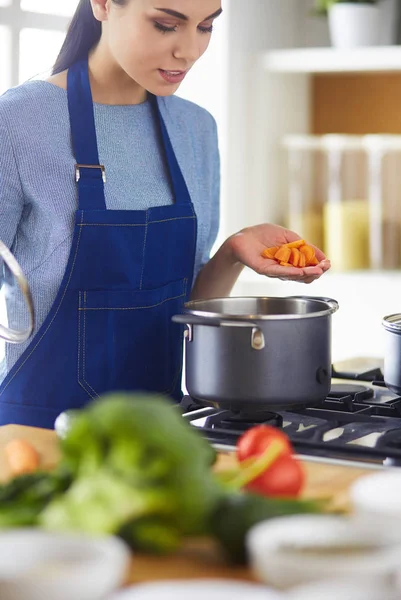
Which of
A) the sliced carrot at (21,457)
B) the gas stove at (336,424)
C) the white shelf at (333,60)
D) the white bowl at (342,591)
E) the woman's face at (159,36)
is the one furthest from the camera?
the white shelf at (333,60)

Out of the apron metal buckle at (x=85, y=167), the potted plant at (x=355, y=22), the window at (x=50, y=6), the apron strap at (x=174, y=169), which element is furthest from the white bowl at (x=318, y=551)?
the potted plant at (x=355, y=22)

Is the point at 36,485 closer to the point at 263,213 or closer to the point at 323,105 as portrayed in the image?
the point at 263,213

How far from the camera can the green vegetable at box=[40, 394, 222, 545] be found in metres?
0.90

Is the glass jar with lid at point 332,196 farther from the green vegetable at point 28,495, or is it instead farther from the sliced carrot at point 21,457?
the green vegetable at point 28,495

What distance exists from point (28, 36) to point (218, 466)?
1933 millimetres

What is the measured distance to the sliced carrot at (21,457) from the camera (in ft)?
4.00

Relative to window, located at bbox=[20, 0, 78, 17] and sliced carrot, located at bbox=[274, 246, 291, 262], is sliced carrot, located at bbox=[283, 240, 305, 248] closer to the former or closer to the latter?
sliced carrot, located at bbox=[274, 246, 291, 262]

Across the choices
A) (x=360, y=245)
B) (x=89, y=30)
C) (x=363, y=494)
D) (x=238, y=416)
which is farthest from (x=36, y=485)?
(x=360, y=245)

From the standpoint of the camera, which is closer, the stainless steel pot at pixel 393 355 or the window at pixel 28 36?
the stainless steel pot at pixel 393 355

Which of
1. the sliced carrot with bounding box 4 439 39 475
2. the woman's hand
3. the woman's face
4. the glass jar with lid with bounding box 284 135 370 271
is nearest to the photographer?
the sliced carrot with bounding box 4 439 39 475

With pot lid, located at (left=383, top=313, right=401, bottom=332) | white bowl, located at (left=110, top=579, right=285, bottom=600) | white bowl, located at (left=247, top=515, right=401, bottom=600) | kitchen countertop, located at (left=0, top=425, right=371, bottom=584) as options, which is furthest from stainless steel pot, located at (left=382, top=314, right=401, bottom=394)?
white bowl, located at (left=110, top=579, right=285, bottom=600)

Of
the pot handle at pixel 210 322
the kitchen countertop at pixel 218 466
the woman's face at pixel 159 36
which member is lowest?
the kitchen countertop at pixel 218 466

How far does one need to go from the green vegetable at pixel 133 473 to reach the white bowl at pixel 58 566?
0.03 meters

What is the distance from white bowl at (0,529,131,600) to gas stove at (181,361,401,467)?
52 cm
